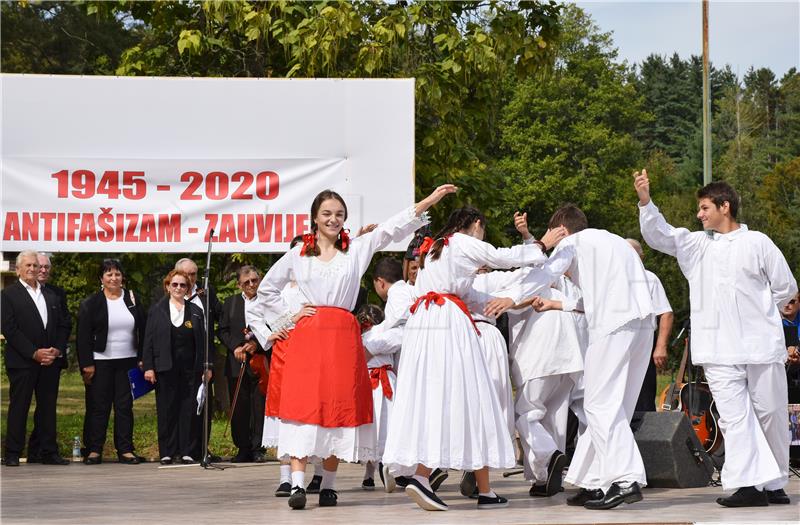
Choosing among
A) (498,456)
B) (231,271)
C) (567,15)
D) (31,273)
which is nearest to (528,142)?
(567,15)

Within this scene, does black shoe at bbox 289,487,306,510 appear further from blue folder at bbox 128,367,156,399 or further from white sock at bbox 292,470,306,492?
blue folder at bbox 128,367,156,399

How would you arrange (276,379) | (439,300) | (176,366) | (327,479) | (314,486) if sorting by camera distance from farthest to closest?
1. (176,366)
2. (314,486)
3. (276,379)
4. (327,479)
5. (439,300)

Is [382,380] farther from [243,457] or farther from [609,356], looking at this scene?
[243,457]

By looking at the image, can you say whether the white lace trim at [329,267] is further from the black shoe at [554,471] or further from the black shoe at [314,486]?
the black shoe at [554,471]

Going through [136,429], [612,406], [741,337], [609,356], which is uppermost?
[741,337]

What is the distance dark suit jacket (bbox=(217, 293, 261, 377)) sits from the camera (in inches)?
463

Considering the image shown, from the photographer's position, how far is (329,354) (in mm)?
7941

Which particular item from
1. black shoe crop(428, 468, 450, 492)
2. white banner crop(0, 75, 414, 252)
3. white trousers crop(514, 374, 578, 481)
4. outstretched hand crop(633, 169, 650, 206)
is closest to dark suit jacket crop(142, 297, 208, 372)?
white banner crop(0, 75, 414, 252)

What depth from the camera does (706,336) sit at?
26.0ft

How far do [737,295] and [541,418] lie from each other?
1.63 meters

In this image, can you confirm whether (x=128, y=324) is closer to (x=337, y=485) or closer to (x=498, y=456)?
(x=337, y=485)

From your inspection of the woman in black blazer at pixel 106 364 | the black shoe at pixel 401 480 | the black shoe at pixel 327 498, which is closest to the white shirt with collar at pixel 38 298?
the woman in black blazer at pixel 106 364

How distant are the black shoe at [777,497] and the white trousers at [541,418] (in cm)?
142

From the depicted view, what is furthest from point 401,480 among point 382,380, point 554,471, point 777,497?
point 777,497
